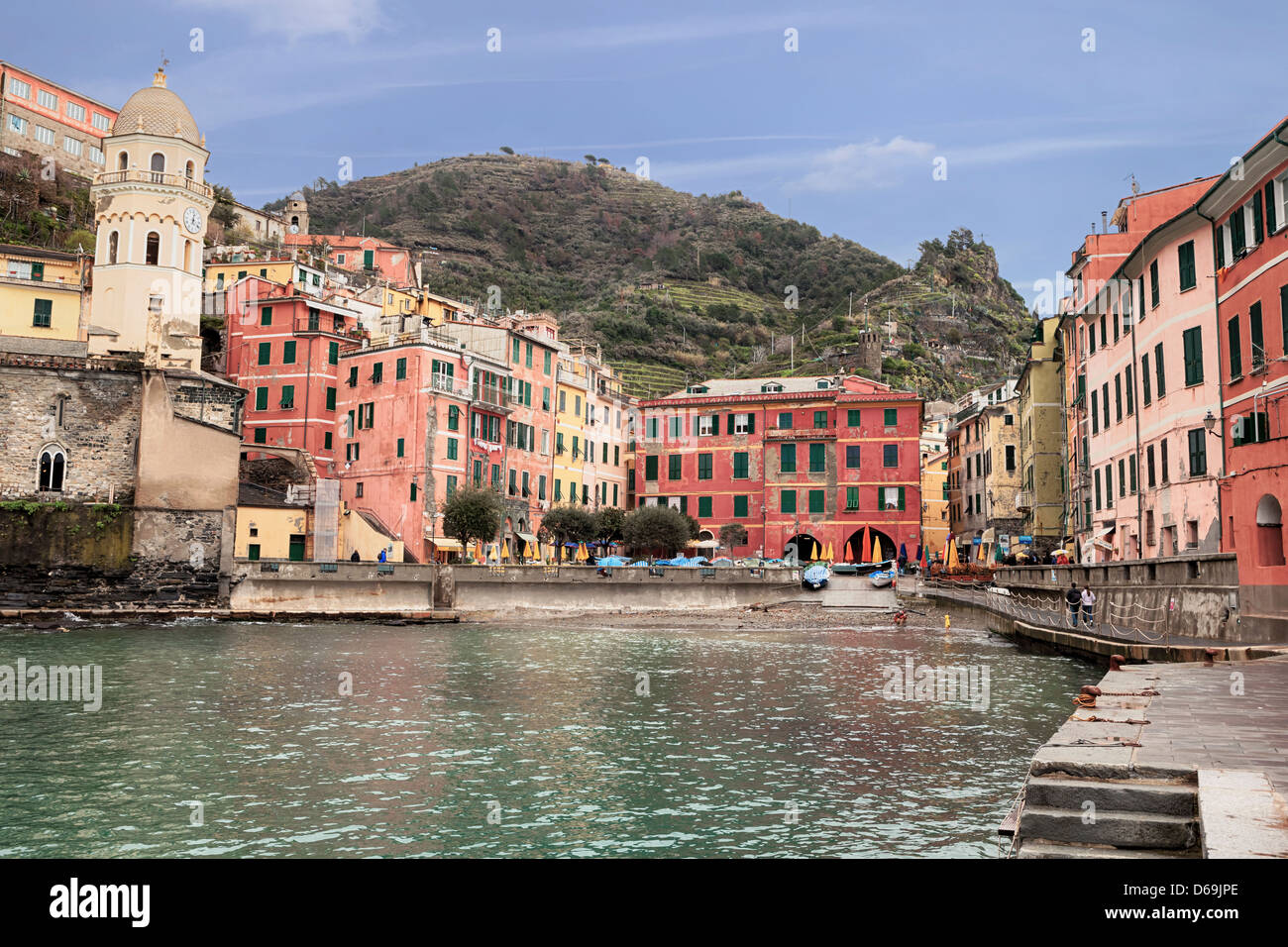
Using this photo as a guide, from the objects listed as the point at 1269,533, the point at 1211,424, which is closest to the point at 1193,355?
the point at 1211,424

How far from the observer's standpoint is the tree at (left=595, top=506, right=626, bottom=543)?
2318 inches

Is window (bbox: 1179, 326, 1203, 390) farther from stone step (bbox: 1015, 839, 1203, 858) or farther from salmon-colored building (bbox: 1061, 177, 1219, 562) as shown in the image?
stone step (bbox: 1015, 839, 1203, 858)

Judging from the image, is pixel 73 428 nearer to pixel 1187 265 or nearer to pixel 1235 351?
pixel 1187 265

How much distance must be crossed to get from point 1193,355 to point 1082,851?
82.2ft

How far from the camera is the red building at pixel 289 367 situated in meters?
58.8

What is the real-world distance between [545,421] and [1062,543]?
3033 cm

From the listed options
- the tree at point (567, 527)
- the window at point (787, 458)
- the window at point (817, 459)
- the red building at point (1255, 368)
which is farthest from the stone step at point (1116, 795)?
the window at point (787, 458)
